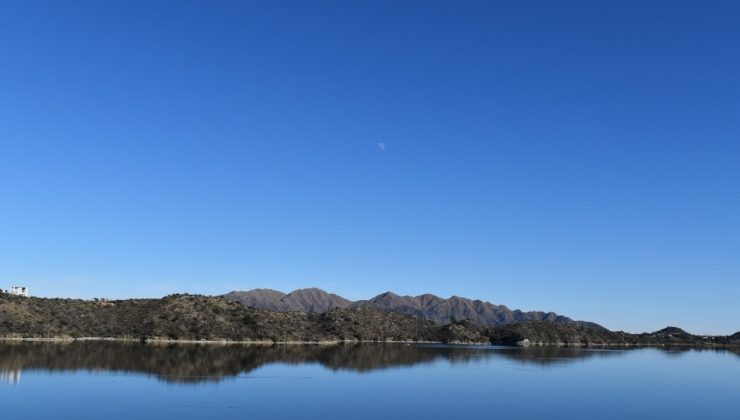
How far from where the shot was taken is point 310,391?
57406 mm

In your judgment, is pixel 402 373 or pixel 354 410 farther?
pixel 402 373

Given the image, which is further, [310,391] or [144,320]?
[144,320]

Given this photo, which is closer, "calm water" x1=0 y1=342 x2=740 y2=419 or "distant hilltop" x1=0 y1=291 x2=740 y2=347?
"calm water" x1=0 y1=342 x2=740 y2=419

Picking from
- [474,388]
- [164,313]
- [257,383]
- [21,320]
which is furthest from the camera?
[164,313]

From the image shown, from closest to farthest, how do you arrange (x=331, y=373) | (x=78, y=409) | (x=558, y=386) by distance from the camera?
(x=78, y=409), (x=558, y=386), (x=331, y=373)

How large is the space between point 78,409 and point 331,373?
40.1 m

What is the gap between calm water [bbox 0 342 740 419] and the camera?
44.7 metres

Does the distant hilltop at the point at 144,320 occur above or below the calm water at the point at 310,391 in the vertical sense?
above

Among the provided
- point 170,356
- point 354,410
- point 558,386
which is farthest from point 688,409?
point 170,356

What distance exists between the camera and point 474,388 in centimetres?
6581

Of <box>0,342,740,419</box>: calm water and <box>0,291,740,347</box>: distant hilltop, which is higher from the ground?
<box>0,291,740,347</box>: distant hilltop

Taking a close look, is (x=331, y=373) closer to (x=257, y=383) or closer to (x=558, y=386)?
(x=257, y=383)

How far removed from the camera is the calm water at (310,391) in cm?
4469

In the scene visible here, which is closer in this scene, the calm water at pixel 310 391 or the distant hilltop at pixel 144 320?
the calm water at pixel 310 391
